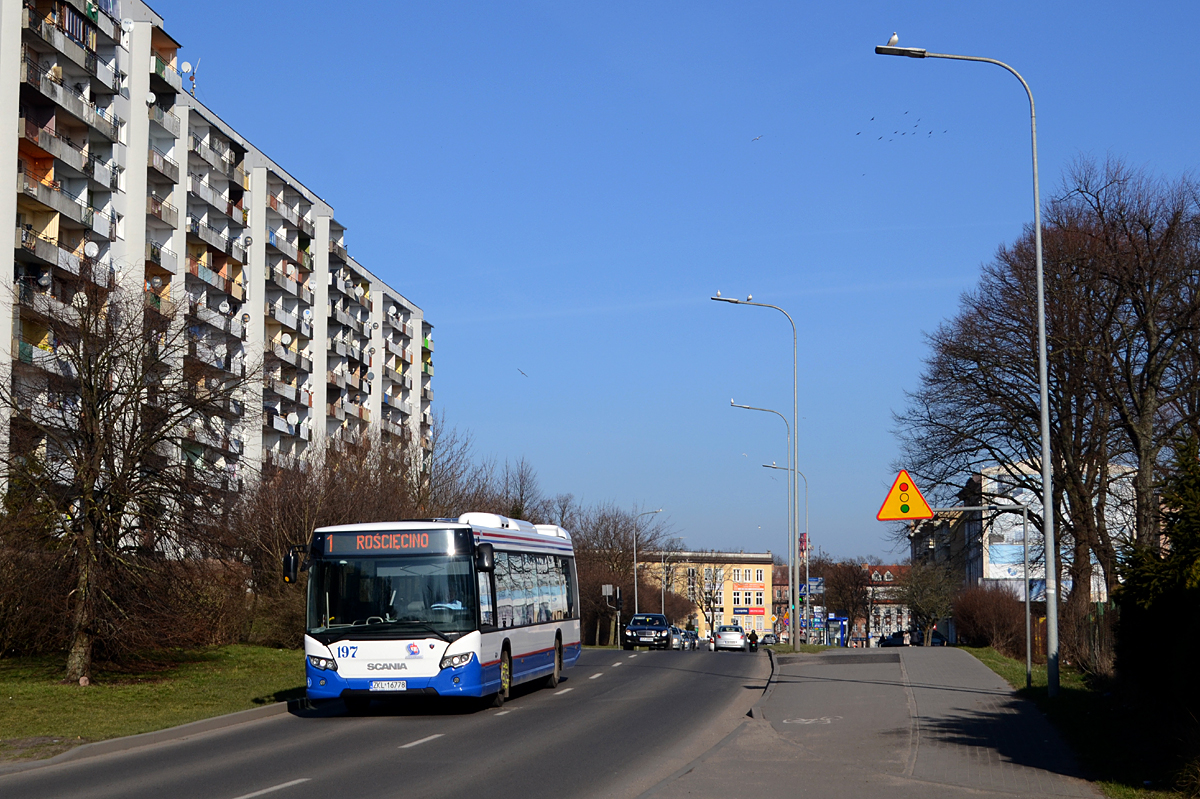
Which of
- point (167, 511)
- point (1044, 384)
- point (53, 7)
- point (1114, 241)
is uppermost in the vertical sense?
point (53, 7)

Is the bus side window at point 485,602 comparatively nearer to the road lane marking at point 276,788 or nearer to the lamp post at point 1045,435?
the road lane marking at point 276,788

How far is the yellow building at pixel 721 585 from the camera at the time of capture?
381 ft

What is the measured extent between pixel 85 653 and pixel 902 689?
15.6 meters

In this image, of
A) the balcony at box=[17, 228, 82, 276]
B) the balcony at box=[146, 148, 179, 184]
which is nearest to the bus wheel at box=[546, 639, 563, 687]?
the balcony at box=[17, 228, 82, 276]

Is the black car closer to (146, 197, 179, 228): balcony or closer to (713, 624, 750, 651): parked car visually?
A: (713, 624, 750, 651): parked car

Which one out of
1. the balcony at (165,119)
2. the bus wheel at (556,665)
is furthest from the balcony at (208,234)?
the bus wheel at (556,665)

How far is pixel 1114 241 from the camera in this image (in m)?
32.3

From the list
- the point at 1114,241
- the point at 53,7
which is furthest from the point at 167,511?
the point at 53,7

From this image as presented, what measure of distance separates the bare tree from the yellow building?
77405 mm

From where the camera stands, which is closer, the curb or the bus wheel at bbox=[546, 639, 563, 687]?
the curb

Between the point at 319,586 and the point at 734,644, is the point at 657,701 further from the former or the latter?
the point at 734,644

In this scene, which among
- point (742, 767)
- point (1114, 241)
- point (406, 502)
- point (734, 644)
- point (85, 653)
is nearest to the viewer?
point (742, 767)

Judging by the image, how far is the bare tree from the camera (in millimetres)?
23641

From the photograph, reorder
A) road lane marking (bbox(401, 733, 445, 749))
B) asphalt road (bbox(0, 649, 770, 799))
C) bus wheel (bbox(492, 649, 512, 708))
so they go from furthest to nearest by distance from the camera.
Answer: bus wheel (bbox(492, 649, 512, 708)), road lane marking (bbox(401, 733, 445, 749)), asphalt road (bbox(0, 649, 770, 799))
